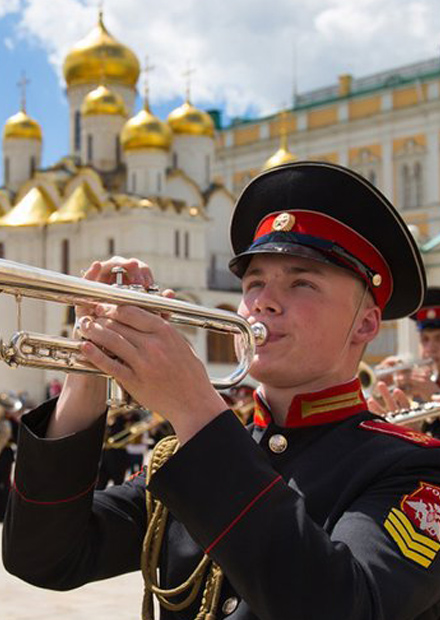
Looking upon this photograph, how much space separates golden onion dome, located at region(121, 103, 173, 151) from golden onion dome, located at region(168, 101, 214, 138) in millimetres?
2617

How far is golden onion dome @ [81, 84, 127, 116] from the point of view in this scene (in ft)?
116

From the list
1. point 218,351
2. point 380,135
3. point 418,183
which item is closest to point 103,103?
point 218,351

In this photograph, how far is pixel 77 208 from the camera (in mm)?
34500

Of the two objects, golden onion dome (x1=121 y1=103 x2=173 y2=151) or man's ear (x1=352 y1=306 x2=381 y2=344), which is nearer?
man's ear (x1=352 y1=306 x2=381 y2=344)

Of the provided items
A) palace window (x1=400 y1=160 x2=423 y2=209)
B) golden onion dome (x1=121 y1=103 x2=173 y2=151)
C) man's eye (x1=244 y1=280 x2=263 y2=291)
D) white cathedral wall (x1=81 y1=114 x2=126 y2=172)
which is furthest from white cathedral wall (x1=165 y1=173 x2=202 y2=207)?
man's eye (x1=244 y1=280 x2=263 y2=291)

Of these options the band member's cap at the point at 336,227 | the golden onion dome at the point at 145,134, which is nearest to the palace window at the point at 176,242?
the golden onion dome at the point at 145,134

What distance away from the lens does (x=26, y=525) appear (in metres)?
1.75

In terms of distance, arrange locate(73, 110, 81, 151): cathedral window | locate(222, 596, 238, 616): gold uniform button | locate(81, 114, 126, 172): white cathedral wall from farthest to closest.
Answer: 1. locate(73, 110, 81, 151): cathedral window
2. locate(81, 114, 126, 172): white cathedral wall
3. locate(222, 596, 238, 616): gold uniform button

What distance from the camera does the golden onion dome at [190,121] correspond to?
3741 centimetres

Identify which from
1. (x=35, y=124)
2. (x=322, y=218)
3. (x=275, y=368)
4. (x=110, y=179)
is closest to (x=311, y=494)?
(x=275, y=368)

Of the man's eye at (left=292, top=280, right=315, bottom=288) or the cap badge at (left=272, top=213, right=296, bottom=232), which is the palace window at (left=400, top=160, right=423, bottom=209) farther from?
the man's eye at (left=292, top=280, right=315, bottom=288)

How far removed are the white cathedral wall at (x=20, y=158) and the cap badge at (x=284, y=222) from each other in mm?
37792

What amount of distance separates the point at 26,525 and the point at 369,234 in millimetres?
866

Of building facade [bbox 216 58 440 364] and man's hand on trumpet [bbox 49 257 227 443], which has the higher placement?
building facade [bbox 216 58 440 364]
